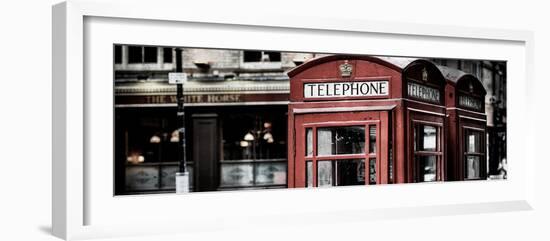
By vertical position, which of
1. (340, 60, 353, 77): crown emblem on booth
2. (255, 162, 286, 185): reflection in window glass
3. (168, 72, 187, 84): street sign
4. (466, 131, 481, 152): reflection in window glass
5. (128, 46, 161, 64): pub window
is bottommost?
(255, 162, 286, 185): reflection in window glass

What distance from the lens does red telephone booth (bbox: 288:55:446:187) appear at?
33.6 ft

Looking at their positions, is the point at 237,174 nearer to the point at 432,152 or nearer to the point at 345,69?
the point at 345,69

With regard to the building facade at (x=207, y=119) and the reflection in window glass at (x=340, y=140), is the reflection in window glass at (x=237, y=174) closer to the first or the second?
the building facade at (x=207, y=119)

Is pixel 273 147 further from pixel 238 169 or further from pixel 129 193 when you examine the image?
pixel 129 193

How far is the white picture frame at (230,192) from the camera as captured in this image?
879 centimetres

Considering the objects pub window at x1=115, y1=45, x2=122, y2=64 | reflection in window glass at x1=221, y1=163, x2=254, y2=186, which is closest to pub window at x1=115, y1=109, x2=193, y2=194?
reflection in window glass at x1=221, y1=163, x2=254, y2=186

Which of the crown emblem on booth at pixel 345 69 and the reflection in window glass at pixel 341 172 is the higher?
the crown emblem on booth at pixel 345 69

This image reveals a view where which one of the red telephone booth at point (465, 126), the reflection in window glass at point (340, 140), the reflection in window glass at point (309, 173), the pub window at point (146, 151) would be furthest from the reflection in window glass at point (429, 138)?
the pub window at point (146, 151)

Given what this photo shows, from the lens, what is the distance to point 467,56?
1121 centimetres

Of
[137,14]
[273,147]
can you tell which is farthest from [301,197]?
[137,14]

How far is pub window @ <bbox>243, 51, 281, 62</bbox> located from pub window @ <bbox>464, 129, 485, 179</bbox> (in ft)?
9.10

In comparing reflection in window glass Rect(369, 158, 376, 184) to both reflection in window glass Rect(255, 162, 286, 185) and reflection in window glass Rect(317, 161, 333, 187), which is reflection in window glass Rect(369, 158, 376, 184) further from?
reflection in window glass Rect(255, 162, 286, 185)

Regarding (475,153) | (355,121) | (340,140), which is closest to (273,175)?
(340,140)

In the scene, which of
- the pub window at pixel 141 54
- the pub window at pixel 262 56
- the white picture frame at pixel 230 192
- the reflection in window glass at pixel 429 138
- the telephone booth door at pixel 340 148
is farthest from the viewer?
the reflection in window glass at pixel 429 138
